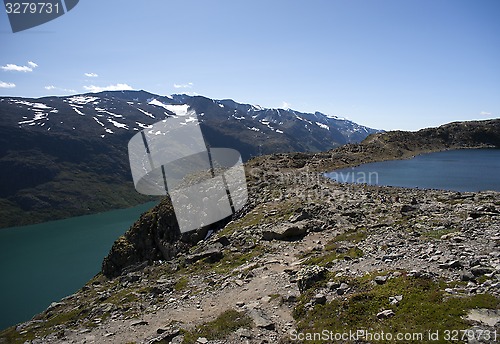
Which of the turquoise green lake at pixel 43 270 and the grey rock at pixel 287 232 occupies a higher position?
the grey rock at pixel 287 232

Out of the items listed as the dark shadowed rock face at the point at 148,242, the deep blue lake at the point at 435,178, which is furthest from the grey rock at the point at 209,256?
the deep blue lake at the point at 435,178

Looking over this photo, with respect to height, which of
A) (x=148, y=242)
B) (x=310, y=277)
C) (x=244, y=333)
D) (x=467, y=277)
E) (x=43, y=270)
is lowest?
(x=43, y=270)

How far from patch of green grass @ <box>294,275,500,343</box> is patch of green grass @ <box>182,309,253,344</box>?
9.67ft

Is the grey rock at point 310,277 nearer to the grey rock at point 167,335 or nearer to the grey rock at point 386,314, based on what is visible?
the grey rock at point 386,314

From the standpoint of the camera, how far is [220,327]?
687 inches

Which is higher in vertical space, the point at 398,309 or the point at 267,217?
the point at 398,309

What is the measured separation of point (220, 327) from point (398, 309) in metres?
9.00

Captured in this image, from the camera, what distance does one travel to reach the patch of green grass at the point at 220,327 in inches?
664

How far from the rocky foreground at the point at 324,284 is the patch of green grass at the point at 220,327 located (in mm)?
80

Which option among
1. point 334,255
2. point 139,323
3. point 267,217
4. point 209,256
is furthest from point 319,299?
point 267,217

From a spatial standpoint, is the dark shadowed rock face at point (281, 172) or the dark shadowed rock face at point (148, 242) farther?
the dark shadowed rock face at point (148, 242)

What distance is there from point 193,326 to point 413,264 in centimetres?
1315

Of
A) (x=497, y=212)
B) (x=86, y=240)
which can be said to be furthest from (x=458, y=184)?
(x=86, y=240)

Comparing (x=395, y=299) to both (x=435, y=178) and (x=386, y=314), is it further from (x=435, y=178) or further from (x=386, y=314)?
(x=435, y=178)
